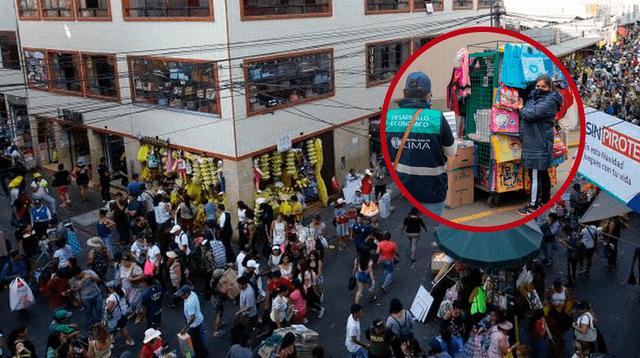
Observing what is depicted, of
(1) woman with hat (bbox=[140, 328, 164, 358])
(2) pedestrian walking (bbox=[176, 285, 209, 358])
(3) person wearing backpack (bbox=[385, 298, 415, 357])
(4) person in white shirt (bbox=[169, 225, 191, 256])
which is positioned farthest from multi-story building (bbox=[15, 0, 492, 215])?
(3) person wearing backpack (bbox=[385, 298, 415, 357])

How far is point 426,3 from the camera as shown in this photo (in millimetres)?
25922

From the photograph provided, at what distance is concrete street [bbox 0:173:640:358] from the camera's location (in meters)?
11.7

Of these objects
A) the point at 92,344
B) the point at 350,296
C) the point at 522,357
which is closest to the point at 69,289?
the point at 92,344

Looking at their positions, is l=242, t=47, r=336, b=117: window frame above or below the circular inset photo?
below

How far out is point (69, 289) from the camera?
1220cm

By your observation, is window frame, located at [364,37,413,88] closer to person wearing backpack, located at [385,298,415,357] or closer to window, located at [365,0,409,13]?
window, located at [365,0,409,13]

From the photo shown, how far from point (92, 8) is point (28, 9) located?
4.78 metres

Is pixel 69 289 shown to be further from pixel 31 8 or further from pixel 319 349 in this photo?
pixel 31 8

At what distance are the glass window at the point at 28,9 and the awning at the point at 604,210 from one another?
21.0m

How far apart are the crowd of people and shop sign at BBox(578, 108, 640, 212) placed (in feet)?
54.8

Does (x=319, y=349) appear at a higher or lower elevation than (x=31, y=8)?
lower

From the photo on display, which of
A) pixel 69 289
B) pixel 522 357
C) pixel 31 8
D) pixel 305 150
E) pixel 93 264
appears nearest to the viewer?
pixel 522 357

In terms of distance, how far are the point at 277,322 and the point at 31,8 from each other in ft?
62.4

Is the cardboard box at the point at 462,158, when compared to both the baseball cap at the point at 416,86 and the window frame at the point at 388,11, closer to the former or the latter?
the baseball cap at the point at 416,86
